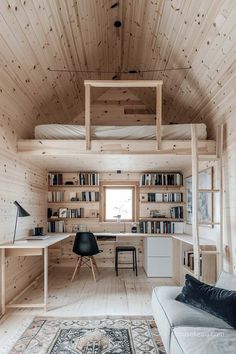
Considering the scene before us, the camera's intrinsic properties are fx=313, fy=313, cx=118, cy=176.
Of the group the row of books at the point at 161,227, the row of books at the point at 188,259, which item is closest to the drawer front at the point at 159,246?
the row of books at the point at 161,227

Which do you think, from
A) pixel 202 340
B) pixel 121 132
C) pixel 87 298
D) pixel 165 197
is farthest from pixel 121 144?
pixel 202 340

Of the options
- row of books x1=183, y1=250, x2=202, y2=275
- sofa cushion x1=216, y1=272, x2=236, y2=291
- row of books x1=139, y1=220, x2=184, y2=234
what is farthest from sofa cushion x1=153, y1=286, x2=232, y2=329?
row of books x1=139, y1=220, x2=184, y2=234

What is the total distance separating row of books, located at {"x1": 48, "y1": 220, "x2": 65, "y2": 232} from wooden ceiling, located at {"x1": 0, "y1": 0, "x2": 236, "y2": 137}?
212 cm

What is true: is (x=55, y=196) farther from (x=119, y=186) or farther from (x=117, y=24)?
(x=117, y=24)

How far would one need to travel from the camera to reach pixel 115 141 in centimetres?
426

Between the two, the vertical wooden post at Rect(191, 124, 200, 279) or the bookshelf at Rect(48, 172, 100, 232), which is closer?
the vertical wooden post at Rect(191, 124, 200, 279)

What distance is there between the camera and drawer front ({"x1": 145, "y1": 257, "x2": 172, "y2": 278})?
219 inches

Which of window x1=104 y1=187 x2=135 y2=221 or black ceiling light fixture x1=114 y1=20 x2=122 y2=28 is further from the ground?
black ceiling light fixture x1=114 y1=20 x2=122 y2=28

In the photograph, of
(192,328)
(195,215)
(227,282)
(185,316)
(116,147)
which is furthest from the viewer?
(116,147)

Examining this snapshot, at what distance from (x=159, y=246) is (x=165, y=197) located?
1.17 meters

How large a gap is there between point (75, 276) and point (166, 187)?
2.50 m

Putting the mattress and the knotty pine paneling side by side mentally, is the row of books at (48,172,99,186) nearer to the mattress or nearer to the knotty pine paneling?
the knotty pine paneling

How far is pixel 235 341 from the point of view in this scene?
1.94 metres

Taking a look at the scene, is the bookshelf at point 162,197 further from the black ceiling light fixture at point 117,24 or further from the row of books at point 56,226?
the black ceiling light fixture at point 117,24
